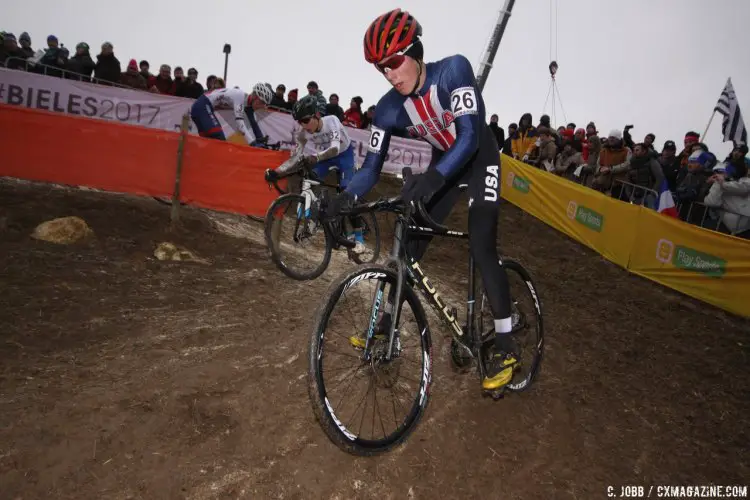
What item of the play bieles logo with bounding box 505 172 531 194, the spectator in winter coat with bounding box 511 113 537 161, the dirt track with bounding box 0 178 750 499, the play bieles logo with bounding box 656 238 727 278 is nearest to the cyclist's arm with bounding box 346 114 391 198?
the dirt track with bounding box 0 178 750 499

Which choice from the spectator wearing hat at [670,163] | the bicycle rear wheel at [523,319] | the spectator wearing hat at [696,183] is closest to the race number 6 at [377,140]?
the bicycle rear wheel at [523,319]

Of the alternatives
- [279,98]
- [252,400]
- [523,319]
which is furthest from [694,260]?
[279,98]

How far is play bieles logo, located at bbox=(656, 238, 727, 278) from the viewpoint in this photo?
8.70m

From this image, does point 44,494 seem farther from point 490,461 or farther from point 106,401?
point 490,461

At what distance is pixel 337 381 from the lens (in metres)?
4.15

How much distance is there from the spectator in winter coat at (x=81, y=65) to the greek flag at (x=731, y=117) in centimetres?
1835

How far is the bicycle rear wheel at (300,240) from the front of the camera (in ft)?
22.8

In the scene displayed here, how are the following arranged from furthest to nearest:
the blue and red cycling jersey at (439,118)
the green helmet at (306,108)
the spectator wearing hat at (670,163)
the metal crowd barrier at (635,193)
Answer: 1. the spectator wearing hat at (670,163)
2. the metal crowd barrier at (635,193)
3. the green helmet at (306,108)
4. the blue and red cycling jersey at (439,118)

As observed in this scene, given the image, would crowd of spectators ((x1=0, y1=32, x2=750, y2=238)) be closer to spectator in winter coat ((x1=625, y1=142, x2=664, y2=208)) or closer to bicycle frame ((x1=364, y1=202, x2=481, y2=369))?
spectator in winter coat ((x1=625, y1=142, x2=664, y2=208))

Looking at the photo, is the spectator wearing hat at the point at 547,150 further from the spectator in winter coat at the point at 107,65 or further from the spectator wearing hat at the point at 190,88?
the spectator in winter coat at the point at 107,65

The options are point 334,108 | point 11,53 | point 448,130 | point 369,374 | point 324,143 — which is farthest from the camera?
point 334,108

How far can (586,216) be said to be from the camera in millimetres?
11953

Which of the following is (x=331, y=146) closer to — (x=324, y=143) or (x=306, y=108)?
(x=324, y=143)

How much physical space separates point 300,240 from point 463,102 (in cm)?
412
